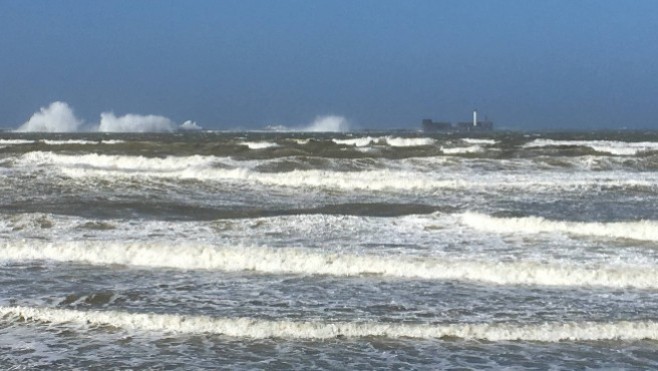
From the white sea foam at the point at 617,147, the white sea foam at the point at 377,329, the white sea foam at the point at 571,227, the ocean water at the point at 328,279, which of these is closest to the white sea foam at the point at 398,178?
the ocean water at the point at 328,279

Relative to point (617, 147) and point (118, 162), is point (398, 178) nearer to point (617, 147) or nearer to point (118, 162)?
point (118, 162)

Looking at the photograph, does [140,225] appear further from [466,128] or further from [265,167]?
A: [466,128]

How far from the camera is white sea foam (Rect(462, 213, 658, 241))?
12906mm

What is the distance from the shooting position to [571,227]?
528 inches

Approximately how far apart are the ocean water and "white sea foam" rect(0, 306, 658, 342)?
0.02 metres

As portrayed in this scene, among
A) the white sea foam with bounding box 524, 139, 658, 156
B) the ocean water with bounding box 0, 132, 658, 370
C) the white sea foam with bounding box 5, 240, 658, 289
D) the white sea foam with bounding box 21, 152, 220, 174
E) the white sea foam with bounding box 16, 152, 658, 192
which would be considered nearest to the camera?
the ocean water with bounding box 0, 132, 658, 370

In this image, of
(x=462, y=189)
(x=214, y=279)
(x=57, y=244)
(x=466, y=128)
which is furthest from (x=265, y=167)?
(x=466, y=128)

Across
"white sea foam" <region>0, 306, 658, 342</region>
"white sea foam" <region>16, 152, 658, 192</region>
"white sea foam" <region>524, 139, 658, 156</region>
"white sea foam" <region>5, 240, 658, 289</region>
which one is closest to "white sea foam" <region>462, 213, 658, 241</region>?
"white sea foam" <region>5, 240, 658, 289</region>

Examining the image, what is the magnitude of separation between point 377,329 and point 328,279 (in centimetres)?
247

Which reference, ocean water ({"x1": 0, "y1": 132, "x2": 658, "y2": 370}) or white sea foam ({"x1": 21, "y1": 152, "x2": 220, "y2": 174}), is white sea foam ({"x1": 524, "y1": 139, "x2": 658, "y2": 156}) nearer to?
white sea foam ({"x1": 21, "y1": 152, "x2": 220, "y2": 174})

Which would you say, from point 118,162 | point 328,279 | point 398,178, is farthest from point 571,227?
point 118,162

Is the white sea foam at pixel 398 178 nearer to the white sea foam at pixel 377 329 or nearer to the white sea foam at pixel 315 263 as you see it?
the white sea foam at pixel 315 263

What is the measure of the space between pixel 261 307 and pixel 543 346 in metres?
2.80

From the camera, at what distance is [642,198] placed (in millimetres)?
18391
